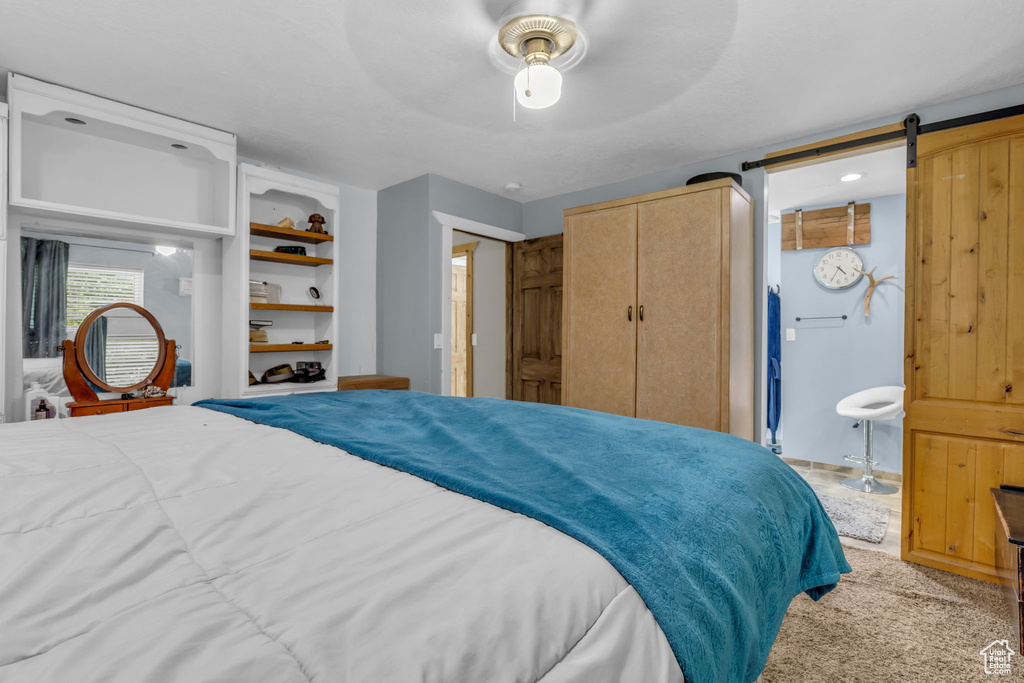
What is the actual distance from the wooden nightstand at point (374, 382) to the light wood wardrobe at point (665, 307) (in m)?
1.30

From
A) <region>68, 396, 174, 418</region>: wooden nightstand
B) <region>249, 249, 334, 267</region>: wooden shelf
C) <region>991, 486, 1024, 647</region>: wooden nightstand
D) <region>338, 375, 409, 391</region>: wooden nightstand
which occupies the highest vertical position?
<region>249, 249, 334, 267</region>: wooden shelf

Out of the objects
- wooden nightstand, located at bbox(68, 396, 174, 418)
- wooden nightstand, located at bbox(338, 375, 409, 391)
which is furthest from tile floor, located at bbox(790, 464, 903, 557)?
wooden nightstand, located at bbox(68, 396, 174, 418)

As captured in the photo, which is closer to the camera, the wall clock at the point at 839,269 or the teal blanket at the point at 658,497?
the teal blanket at the point at 658,497

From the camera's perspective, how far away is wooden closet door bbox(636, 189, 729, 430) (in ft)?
9.49

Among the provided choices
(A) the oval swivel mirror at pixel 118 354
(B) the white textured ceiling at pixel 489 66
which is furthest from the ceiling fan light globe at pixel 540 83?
(A) the oval swivel mirror at pixel 118 354

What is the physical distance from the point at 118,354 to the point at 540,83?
2.80 m

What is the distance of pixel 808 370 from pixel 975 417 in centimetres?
220

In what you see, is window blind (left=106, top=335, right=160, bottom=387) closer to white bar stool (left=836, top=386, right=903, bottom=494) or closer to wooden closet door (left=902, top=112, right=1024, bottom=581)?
wooden closet door (left=902, top=112, right=1024, bottom=581)

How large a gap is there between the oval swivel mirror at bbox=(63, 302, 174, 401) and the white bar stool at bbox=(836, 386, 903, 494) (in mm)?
4960

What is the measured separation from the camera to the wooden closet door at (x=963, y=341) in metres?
2.28

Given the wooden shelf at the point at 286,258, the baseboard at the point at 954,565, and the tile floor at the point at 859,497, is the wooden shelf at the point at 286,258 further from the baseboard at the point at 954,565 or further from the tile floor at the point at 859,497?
the baseboard at the point at 954,565

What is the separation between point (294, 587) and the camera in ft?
1.99

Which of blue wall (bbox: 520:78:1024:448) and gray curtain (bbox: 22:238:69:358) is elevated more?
blue wall (bbox: 520:78:1024:448)

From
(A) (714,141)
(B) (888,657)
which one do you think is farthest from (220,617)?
(A) (714,141)
